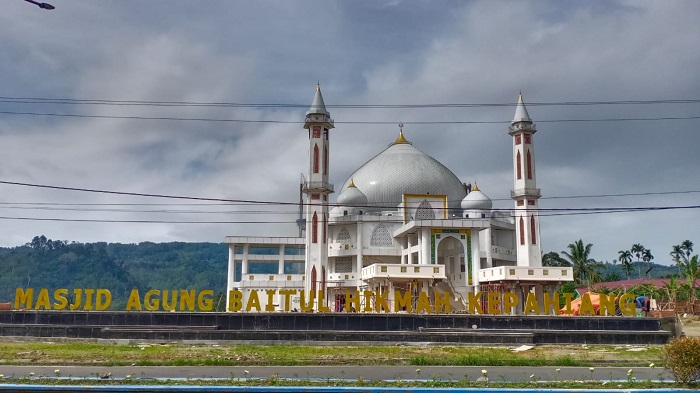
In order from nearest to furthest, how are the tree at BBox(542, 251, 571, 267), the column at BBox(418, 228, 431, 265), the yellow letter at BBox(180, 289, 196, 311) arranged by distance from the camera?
1. the yellow letter at BBox(180, 289, 196, 311)
2. the column at BBox(418, 228, 431, 265)
3. the tree at BBox(542, 251, 571, 267)

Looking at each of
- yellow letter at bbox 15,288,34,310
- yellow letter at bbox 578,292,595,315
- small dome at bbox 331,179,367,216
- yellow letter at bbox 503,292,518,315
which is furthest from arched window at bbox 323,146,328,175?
yellow letter at bbox 15,288,34,310

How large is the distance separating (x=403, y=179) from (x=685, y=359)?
50286mm

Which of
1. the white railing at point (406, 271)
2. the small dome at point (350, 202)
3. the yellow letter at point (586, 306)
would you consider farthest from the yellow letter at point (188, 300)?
the small dome at point (350, 202)

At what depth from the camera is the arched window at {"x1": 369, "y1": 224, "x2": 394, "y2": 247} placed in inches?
2335

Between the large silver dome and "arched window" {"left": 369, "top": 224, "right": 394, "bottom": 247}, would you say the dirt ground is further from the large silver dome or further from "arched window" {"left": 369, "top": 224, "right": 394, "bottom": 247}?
"arched window" {"left": 369, "top": 224, "right": 394, "bottom": 247}

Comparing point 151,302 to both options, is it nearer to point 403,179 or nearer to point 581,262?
point 403,179

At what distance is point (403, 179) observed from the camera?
210ft

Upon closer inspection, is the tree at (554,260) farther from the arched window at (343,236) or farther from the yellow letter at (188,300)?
the yellow letter at (188,300)

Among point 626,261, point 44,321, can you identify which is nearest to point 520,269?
point 44,321

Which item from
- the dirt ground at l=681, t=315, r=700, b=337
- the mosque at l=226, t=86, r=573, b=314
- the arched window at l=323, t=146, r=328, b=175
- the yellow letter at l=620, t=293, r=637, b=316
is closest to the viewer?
the yellow letter at l=620, t=293, r=637, b=316

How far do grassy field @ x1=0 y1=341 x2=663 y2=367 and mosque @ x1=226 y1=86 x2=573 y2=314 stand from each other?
15.4m

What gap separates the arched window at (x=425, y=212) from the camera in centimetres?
6141

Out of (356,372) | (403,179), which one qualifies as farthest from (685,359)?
(403,179)

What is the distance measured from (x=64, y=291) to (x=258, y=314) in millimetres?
12008
